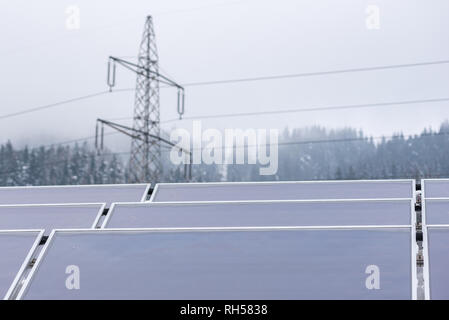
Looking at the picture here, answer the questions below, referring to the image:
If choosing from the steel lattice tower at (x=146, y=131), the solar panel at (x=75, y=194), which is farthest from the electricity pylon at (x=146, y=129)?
the solar panel at (x=75, y=194)

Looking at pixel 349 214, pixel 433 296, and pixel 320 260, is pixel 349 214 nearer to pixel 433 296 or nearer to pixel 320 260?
pixel 320 260

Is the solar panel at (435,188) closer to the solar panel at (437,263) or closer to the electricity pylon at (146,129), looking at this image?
the solar panel at (437,263)

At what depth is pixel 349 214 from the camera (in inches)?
381

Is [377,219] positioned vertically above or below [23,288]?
above

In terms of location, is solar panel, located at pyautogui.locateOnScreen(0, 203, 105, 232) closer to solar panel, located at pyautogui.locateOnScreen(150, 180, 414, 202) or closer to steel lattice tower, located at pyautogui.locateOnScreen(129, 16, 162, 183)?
solar panel, located at pyautogui.locateOnScreen(150, 180, 414, 202)

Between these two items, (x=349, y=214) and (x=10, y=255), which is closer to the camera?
(x=10, y=255)

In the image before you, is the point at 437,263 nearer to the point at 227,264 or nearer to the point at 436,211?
the point at 227,264

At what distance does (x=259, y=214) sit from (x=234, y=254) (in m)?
2.32

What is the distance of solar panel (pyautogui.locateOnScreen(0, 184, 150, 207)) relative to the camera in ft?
43.2

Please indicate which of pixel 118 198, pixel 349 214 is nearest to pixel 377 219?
pixel 349 214

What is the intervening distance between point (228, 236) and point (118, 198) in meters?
5.05

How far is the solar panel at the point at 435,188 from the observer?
1171 cm
